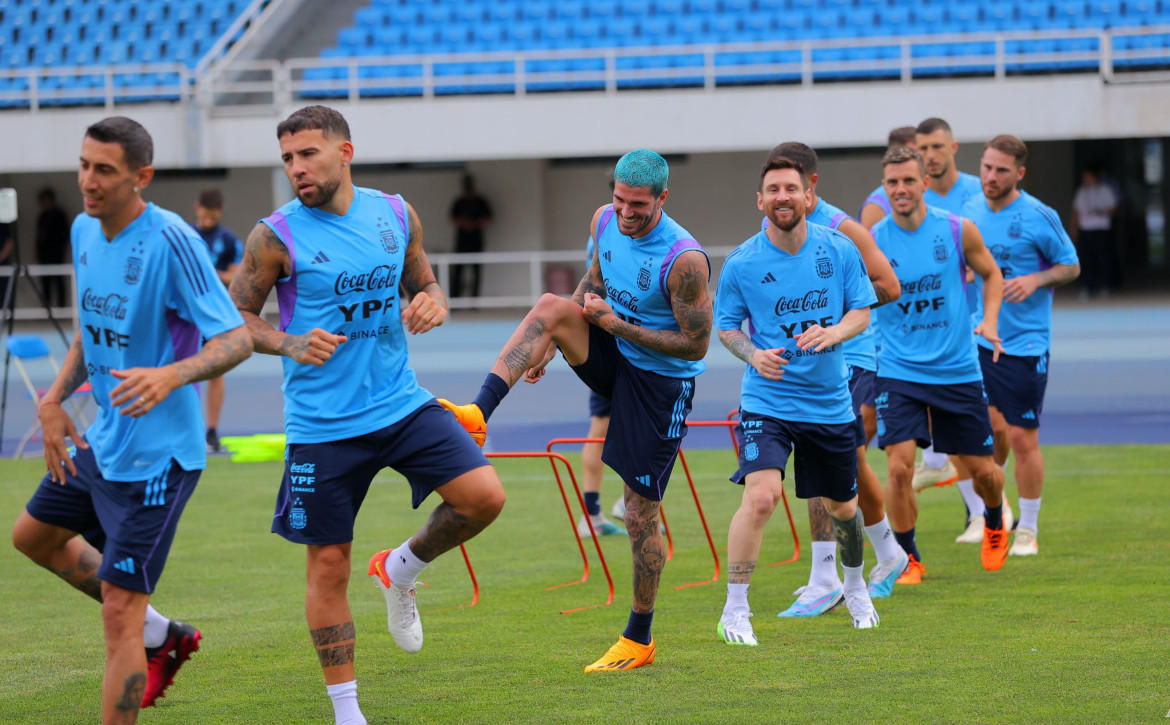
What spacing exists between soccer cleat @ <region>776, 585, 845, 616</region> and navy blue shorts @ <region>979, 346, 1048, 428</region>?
206 centimetres

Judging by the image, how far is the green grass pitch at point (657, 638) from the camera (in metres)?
4.63

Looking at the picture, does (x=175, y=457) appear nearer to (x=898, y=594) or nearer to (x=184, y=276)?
(x=184, y=276)

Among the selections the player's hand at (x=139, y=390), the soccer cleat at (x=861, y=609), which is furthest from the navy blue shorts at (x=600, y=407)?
the player's hand at (x=139, y=390)

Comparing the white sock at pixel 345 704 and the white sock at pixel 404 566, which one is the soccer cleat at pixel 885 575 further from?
the white sock at pixel 345 704

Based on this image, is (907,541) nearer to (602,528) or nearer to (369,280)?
(602,528)

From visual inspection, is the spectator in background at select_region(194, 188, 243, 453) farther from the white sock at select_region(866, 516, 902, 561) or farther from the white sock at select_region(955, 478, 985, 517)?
the white sock at select_region(866, 516, 902, 561)

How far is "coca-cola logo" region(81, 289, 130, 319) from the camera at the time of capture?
151 inches

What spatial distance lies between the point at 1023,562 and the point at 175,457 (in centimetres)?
505

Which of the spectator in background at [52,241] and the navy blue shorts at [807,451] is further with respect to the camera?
the spectator in background at [52,241]

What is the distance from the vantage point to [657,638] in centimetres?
578

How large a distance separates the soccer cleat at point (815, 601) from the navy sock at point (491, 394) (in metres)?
1.99

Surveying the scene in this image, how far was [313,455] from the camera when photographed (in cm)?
437

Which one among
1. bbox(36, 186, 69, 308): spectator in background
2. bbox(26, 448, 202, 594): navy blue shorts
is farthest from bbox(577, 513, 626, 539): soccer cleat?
A: bbox(36, 186, 69, 308): spectator in background

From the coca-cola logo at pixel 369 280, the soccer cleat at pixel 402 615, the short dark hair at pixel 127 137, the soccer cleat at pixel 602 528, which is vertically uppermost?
the short dark hair at pixel 127 137
